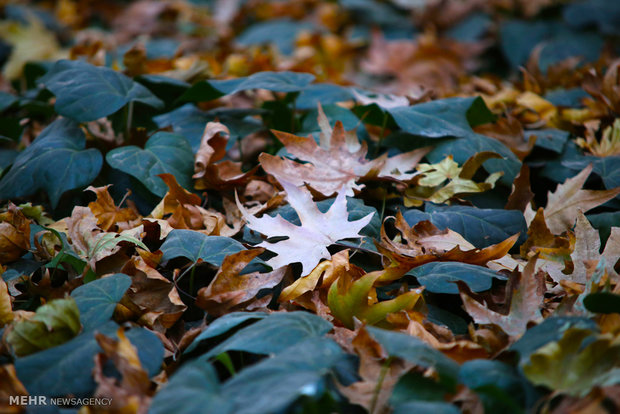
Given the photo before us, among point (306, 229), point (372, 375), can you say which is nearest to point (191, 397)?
point (372, 375)

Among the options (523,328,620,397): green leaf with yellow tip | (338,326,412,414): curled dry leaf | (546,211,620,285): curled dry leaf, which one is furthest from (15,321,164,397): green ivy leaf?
(546,211,620,285): curled dry leaf

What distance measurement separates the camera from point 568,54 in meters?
2.80

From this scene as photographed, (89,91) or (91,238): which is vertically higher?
(89,91)

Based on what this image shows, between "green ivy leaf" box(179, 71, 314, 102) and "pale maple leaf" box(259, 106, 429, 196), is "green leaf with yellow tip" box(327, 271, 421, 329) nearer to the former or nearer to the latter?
"pale maple leaf" box(259, 106, 429, 196)

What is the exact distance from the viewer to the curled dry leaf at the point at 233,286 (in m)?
1.00

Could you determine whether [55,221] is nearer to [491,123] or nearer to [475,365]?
[475,365]

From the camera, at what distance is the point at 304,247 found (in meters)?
1.07

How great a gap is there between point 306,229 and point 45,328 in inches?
21.4

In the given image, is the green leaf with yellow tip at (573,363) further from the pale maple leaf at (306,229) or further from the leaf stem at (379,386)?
the pale maple leaf at (306,229)

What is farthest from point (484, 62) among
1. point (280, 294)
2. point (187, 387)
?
point (187, 387)

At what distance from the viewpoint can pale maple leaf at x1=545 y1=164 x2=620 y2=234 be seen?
121cm

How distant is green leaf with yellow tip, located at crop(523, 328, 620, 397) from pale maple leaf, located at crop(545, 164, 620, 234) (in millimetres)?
536

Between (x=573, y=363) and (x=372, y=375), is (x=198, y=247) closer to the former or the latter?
(x=372, y=375)

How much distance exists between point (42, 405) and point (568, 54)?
3.04 metres
